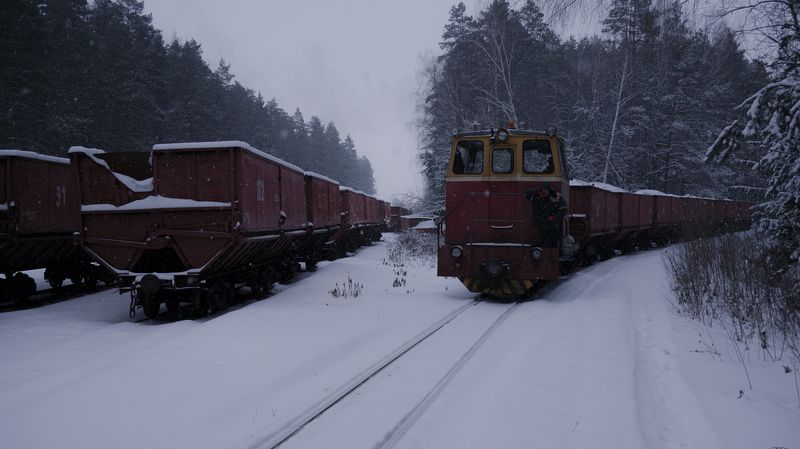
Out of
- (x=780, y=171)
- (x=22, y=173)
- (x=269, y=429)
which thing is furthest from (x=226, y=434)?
(x=22, y=173)

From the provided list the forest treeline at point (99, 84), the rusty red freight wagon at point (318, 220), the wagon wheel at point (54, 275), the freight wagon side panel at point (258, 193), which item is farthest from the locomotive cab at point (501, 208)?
the forest treeline at point (99, 84)

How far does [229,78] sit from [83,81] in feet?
105

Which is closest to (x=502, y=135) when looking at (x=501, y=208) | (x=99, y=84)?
(x=501, y=208)

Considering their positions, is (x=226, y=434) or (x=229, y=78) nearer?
(x=226, y=434)

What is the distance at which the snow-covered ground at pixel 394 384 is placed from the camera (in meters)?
3.47

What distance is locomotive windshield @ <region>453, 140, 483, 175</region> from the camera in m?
9.54

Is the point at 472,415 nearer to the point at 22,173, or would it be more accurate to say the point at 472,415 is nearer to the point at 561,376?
the point at 561,376

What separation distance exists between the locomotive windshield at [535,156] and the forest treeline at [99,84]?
2530 cm

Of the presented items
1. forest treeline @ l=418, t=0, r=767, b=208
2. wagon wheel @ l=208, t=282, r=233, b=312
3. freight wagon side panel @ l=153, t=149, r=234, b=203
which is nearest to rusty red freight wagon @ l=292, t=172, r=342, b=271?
wagon wheel @ l=208, t=282, r=233, b=312

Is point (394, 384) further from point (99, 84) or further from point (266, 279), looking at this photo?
point (99, 84)

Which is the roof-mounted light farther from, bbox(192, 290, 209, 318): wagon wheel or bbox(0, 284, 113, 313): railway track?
bbox(0, 284, 113, 313): railway track

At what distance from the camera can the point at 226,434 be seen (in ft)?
11.6

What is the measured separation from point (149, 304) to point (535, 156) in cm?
762

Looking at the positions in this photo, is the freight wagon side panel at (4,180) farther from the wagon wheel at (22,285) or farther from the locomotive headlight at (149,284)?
the locomotive headlight at (149,284)
